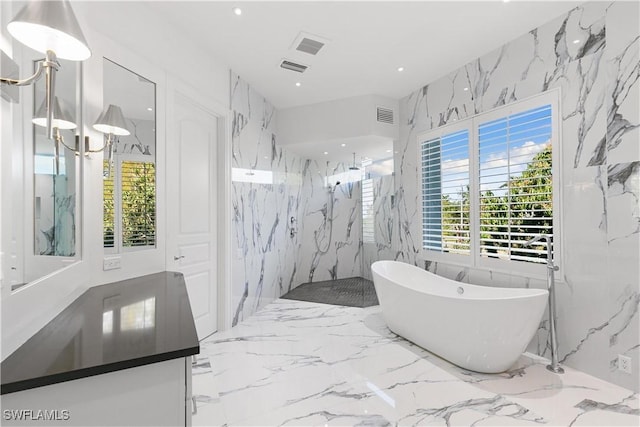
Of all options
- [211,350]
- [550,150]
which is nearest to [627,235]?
[550,150]

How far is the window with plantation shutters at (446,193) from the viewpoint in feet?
11.6

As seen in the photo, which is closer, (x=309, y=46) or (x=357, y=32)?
(x=357, y=32)

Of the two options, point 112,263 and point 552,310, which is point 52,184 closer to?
point 112,263

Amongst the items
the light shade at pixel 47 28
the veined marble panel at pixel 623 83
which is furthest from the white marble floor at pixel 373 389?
the light shade at pixel 47 28

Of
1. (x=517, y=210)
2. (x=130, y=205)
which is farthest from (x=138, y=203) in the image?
(x=517, y=210)

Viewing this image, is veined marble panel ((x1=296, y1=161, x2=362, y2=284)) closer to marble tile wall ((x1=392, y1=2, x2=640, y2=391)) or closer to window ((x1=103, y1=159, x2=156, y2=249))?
marble tile wall ((x1=392, y1=2, x2=640, y2=391))

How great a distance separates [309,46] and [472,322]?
2787 mm

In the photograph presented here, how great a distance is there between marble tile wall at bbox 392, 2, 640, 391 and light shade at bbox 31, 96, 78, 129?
10.9 ft

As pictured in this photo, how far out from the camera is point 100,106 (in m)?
1.98

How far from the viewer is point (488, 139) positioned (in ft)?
10.6

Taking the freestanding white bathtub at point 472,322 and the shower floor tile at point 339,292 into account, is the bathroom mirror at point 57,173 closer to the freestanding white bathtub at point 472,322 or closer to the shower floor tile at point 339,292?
the freestanding white bathtub at point 472,322

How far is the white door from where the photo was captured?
271 centimetres

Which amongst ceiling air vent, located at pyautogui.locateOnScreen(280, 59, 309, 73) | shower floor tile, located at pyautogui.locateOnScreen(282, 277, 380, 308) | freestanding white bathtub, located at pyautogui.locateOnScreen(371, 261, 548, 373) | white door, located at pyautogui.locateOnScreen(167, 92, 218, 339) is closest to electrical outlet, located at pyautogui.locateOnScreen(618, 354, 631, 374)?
freestanding white bathtub, located at pyautogui.locateOnScreen(371, 261, 548, 373)

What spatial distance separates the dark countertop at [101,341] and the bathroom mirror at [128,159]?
0.64 m
